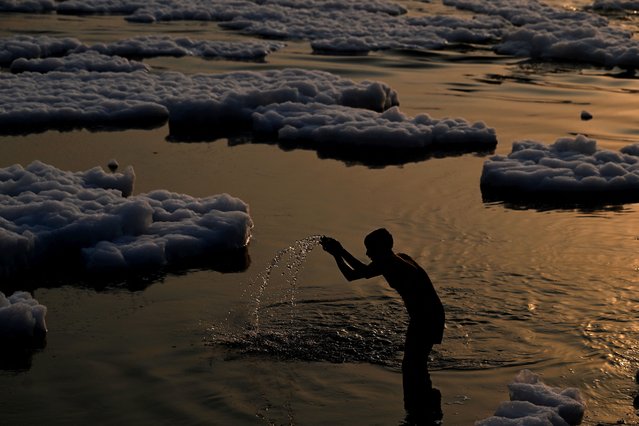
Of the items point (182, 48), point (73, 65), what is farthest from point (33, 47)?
point (182, 48)

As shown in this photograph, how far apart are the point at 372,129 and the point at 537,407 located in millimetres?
9480

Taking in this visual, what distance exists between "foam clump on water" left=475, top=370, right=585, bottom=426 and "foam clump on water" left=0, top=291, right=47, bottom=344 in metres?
4.08

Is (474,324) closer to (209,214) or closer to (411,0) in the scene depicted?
(209,214)

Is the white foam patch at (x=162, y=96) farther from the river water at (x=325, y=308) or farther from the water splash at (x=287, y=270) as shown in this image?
the water splash at (x=287, y=270)

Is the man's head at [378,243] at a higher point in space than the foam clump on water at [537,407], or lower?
higher

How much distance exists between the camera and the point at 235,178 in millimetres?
15234

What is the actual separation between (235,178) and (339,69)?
29.8 feet

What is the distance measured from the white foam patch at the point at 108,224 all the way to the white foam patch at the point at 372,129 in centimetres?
430

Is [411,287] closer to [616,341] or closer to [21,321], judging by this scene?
[616,341]

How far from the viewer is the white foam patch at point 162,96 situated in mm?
18500

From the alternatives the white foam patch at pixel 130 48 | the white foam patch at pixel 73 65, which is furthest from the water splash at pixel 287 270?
the white foam patch at pixel 130 48

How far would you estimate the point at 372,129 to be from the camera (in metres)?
17.3

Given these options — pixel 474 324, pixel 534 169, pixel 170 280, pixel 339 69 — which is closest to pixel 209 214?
pixel 170 280

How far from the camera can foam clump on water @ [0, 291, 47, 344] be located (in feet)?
32.1
